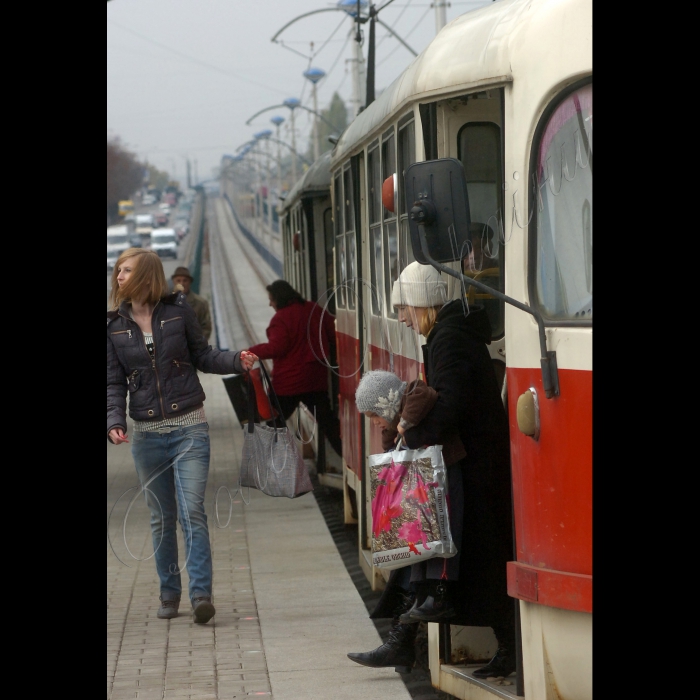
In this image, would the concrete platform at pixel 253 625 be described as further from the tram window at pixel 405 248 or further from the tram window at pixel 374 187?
the tram window at pixel 374 187

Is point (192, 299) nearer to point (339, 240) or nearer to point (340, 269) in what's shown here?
point (340, 269)

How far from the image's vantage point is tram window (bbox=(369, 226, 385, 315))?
20.3 ft

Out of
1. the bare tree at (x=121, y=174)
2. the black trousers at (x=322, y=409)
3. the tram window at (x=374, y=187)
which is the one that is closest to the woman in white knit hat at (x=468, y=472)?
the tram window at (x=374, y=187)

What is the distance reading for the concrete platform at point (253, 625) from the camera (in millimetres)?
5434

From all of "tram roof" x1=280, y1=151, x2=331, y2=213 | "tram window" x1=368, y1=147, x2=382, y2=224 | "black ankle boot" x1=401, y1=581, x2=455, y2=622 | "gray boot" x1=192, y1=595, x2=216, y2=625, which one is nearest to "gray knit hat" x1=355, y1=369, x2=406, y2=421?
"black ankle boot" x1=401, y1=581, x2=455, y2=622

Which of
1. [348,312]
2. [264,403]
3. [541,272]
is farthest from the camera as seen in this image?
[348,312]

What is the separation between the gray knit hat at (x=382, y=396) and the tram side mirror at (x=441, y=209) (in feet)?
2.51

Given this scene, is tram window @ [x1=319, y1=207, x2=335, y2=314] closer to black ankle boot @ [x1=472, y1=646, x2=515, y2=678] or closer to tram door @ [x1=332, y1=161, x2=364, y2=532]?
tram door @ [x1=332, y1=161, x2=364, y2=532]

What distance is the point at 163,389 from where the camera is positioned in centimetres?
616

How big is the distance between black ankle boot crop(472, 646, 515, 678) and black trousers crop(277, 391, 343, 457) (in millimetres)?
4924
